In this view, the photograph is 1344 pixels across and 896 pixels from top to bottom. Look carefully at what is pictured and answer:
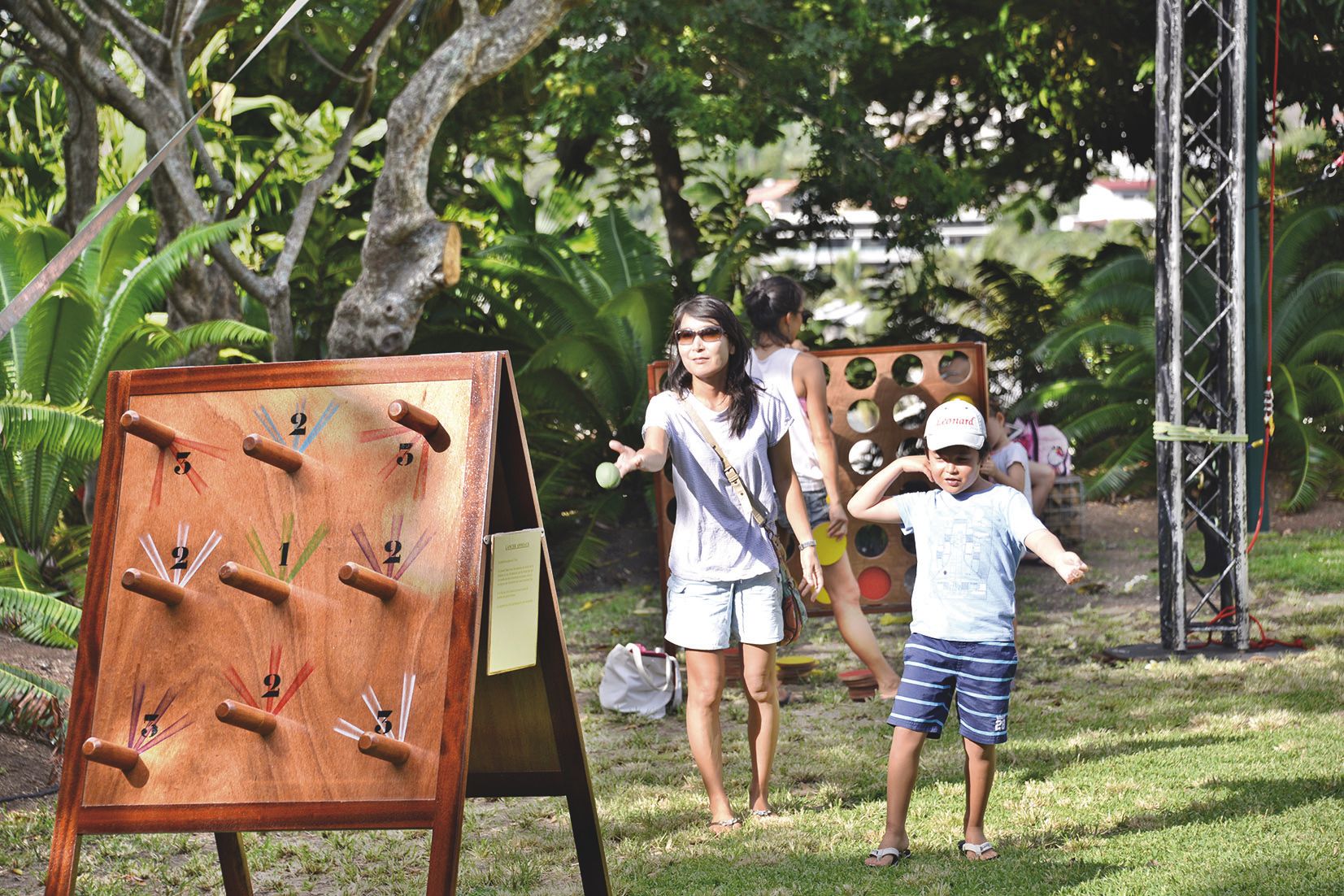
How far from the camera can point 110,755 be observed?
9.30 ft

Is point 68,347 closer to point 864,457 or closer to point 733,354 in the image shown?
point 733,354

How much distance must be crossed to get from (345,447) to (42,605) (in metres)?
3.30

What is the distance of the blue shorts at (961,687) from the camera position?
394cm

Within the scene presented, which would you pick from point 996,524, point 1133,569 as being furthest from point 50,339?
point 1133,569

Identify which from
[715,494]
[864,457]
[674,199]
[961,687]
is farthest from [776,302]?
[864,457]

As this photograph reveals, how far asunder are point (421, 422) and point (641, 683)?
371cm

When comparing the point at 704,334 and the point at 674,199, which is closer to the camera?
the point at 704,334

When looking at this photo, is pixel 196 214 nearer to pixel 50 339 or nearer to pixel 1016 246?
pixel 50 339

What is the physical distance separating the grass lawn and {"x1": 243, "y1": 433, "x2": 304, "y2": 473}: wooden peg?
1.62m

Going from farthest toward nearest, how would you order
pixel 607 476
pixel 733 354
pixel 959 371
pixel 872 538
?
1. pixel 872 538
2. pixel 959 371
3. pixel 733 354
4. pixel 607 476

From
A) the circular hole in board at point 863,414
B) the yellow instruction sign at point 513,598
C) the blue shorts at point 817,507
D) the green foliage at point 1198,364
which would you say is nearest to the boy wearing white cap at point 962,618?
the yellow instruction sign at point 513,598

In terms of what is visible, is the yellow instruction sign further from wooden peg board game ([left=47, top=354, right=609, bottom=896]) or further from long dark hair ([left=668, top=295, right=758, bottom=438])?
long dark hair ([left=668, top=295, right=758, bottom=438])

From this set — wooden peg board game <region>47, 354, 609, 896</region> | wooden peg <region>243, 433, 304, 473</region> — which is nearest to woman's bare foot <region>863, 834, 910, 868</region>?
wooden peg board game <region>47, 354, 609, 896</region>

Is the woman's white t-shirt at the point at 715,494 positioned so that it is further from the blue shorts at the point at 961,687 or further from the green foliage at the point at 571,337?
the green foliage at the point at 571,337
